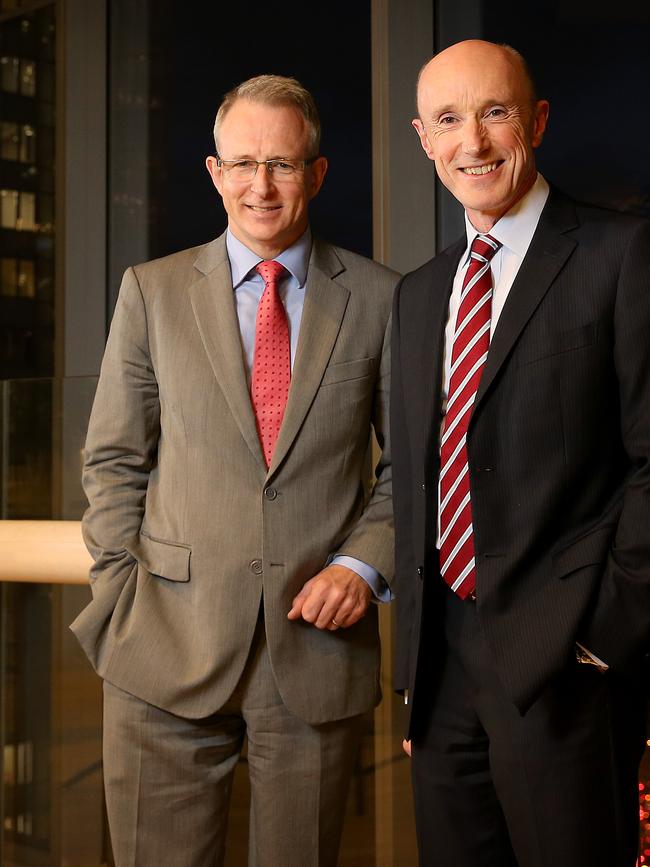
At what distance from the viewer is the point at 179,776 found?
6.73 feet

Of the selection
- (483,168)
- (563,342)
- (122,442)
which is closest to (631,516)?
(563,342)

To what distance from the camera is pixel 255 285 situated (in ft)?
6.94

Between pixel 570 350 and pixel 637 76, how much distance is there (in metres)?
1.67

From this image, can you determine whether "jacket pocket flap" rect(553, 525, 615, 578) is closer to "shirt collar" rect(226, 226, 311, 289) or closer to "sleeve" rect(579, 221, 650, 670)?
"sleeve" rect(579, 221, 650, 670)

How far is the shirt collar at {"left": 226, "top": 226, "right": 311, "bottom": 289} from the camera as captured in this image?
2.09 metres

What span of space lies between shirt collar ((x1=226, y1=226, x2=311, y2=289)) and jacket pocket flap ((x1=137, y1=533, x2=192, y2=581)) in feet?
1.72

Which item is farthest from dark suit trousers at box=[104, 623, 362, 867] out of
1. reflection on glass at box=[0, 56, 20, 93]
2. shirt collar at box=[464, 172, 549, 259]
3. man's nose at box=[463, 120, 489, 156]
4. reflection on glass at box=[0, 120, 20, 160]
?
reflection on glass at box=[0, 56, 20, 93]

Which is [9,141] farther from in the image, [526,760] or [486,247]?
[526,760]

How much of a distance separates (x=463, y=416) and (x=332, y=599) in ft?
1.42

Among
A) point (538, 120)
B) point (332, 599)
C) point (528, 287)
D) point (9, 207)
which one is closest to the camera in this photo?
point (528, 287)

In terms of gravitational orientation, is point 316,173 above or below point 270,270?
above

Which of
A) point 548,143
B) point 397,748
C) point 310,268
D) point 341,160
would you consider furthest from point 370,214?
point 397,748

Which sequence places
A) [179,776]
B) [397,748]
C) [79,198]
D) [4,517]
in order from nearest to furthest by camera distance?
[179,776] < [397,748] < [4,517] < [79,198]

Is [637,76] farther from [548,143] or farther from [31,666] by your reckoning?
[31,666]
